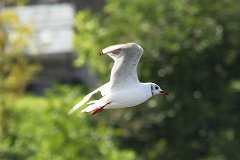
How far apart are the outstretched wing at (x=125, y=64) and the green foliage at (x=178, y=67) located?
6.01m

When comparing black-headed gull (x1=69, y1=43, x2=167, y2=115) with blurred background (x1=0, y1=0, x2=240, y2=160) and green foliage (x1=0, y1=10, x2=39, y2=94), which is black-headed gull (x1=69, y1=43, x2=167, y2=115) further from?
green foliage (x1=0, y1=10, x2=39, y2=94)

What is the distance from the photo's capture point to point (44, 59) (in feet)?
76.5

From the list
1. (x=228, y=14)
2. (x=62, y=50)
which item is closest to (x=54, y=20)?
(x=62, y=50)

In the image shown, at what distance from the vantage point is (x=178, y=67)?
50.9ft

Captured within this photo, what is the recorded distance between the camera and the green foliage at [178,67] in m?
15.4

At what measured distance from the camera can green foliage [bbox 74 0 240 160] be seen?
15.4 metres

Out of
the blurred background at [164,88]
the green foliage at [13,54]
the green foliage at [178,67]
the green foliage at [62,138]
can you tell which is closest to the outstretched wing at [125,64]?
the green foliage at [62,138]

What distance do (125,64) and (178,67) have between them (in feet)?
21.3

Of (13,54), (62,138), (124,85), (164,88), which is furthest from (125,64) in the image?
(13,54)

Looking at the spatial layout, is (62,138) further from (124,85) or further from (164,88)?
(124,85)

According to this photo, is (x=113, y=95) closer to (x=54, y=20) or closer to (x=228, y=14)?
(x=228, y=14)

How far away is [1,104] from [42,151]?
2712mm

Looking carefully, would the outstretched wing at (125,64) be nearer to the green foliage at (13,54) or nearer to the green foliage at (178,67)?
the green foliage at (178,67)

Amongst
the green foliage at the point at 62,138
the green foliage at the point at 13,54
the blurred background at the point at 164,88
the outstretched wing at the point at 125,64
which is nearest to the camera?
the outstretched wing at the point at 125,64
